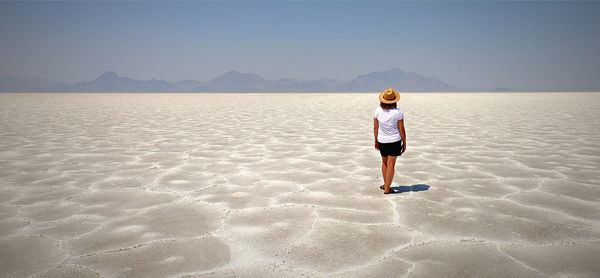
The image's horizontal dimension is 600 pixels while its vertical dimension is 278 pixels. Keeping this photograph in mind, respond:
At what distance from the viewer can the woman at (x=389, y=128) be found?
269 centimetres

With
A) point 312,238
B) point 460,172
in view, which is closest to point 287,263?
point 312,238

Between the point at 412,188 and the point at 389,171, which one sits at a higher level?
the point at 389,171

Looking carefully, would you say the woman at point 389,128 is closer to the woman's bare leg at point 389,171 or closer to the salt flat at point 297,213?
the woman's bare leg at point 389,171

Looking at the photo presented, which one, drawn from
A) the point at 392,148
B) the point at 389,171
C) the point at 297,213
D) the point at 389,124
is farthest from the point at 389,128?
the point at 297,213

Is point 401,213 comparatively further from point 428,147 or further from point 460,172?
point 428,147

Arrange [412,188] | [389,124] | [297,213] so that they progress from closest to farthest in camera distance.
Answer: [297,213] < [389,124] < [412,188]

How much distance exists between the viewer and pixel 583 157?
4.29 m

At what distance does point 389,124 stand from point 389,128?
0.04m

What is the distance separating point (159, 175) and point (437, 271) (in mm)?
2988

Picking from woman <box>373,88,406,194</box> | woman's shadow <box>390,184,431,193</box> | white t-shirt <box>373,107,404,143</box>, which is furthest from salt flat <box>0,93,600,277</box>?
white t-shirt <box>373,107,404,143</box>

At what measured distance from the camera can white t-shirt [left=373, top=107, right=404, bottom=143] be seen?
2680mm

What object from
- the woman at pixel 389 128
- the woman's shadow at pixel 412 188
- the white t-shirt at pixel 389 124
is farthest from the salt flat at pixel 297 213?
the white t-shirt at pixel 389 124

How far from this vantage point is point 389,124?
2.71 metres

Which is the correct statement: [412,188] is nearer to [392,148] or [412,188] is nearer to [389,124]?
[392,148]
